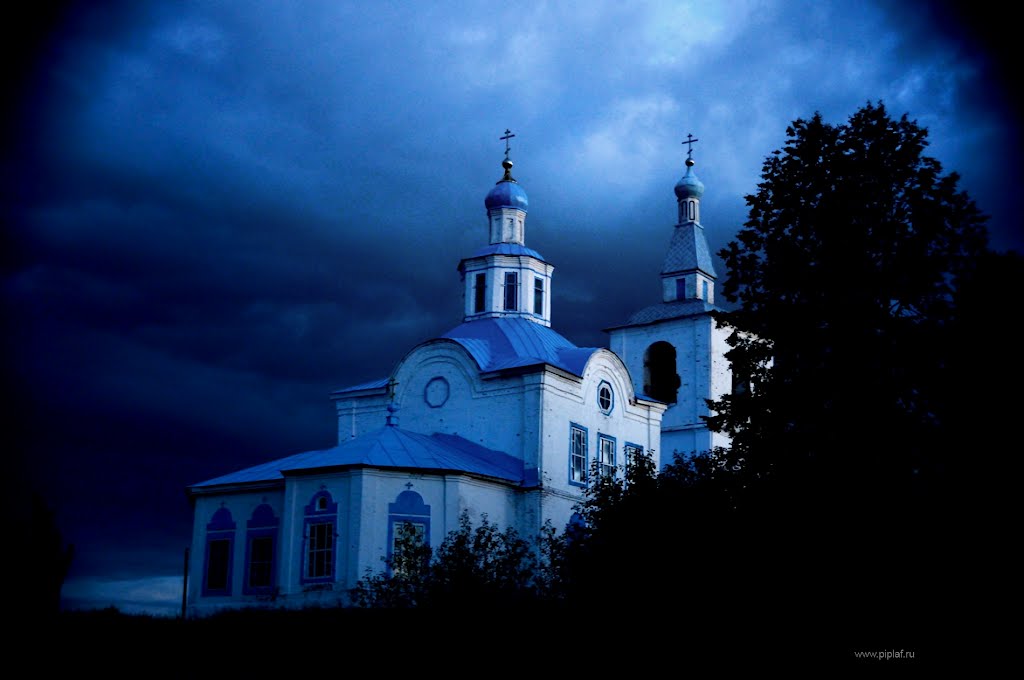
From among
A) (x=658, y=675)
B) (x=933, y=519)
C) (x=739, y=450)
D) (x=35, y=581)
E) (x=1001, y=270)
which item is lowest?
(x=658, y=675)

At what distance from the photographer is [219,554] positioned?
90.2 feet

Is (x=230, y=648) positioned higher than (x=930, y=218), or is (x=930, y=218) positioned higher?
(x=930, y=218)

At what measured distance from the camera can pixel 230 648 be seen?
15.6m

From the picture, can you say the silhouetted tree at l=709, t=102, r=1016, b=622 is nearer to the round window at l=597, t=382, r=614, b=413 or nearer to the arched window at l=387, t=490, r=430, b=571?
the arched window at l=387, t=490, r=430, b=571

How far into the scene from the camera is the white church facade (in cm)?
2500

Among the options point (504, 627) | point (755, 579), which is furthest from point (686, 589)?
point (504, 627)

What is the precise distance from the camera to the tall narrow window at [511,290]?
110ft

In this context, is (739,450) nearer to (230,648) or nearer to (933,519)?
(933,519)

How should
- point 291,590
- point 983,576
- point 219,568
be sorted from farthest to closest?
point 219,568, point 291,590, point 983,576

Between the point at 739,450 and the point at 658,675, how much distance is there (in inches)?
167

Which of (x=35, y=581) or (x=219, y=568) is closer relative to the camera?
(x=35, y=581)

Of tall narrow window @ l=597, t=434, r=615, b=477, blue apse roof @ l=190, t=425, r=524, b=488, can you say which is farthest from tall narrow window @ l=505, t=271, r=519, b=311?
blue apse roof @ l=190, t=425, r=524, b=488

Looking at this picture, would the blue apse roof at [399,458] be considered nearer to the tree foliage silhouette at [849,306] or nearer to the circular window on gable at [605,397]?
the circular window on gable at [605,397]

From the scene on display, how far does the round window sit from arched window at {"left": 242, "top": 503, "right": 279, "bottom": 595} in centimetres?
981
